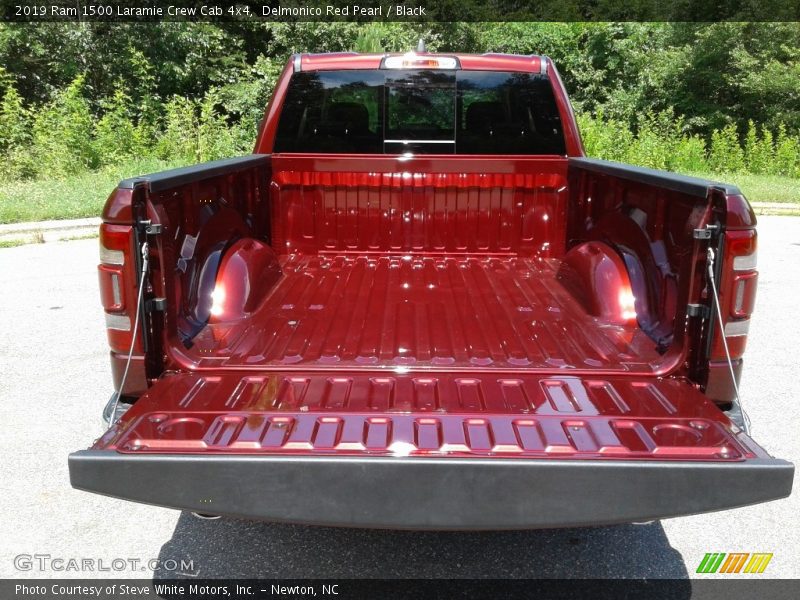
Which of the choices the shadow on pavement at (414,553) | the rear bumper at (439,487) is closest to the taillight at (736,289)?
the rear bumper at (439,487)

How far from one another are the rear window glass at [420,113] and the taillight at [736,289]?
2260 mm

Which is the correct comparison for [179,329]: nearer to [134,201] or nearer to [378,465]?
[134,201]

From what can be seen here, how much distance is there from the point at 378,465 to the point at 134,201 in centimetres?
128

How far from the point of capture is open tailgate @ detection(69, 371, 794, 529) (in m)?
2.00

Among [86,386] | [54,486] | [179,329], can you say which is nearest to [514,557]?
[179,329]

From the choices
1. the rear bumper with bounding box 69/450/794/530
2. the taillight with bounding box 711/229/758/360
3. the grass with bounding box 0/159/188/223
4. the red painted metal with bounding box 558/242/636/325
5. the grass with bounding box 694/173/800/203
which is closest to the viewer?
the rear bumper with bounding box 69/450/794/530

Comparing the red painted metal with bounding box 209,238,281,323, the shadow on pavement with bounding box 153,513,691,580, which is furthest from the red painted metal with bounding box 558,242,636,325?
the red painted metal with bounding box 209,238,281,323

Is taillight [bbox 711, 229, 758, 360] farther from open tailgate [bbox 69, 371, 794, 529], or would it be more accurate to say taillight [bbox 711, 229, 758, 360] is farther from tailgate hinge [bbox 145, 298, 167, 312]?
tailgate hinge [bbox 145, 298, 167, 312]

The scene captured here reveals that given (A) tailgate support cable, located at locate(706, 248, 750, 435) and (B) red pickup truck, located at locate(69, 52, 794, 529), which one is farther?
(A) tailgate support cable, located at locate(706, 248, 750, 435)

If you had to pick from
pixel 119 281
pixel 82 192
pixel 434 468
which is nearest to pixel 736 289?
pixel 434 468

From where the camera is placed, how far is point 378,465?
1999 mm

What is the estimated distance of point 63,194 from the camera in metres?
12.1

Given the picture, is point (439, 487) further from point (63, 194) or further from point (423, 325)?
point (63, 194)

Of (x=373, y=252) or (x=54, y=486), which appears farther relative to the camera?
(x=373, y=252)
